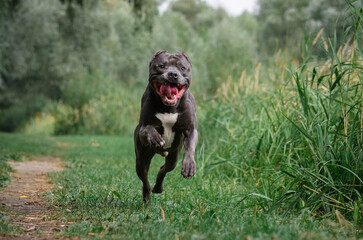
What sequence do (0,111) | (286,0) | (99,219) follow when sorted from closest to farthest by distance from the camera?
(99,219)
(0,111)
(286,0)

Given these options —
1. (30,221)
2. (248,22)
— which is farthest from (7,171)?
(248,22)

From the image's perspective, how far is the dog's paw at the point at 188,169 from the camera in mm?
3723

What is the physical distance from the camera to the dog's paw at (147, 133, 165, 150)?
12.5 feet

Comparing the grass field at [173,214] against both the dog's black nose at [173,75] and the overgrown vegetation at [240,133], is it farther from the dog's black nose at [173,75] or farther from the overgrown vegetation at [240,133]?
the dog's black nose at [173,75]

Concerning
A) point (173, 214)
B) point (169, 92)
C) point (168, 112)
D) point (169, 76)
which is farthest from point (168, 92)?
point (173, 214)

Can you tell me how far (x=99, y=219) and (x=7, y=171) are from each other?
417 cm

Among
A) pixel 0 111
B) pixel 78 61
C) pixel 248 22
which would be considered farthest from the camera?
pixel 248 22

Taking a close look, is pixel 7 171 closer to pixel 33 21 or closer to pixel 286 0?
pixel 33 21

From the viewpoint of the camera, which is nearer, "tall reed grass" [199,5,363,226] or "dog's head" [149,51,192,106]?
"dog's head" [149,51,192,106]

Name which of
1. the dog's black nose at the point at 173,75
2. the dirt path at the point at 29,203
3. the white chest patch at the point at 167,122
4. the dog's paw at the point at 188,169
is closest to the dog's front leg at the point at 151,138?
the white chest patch at the point at 167,122

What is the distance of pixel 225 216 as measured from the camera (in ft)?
12.2

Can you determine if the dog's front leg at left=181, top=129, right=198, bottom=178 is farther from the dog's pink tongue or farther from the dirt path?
the dirt path

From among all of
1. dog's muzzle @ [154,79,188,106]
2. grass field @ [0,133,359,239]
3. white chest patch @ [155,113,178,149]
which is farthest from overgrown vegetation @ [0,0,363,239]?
dog's muzzle @ [154,79,188,106]

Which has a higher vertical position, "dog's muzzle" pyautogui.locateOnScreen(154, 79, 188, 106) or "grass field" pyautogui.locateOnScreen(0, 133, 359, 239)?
"dog's muzzle" pyautogui.locateOnScreen(154, 79, 188, 106)
